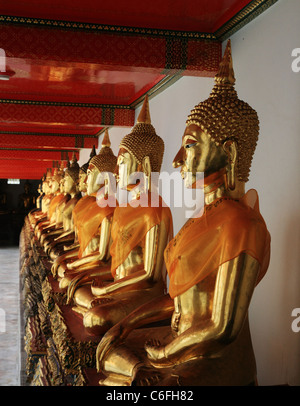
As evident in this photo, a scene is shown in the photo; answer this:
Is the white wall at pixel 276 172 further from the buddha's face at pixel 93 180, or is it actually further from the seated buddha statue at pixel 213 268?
the buddha's face at pixel 93 180

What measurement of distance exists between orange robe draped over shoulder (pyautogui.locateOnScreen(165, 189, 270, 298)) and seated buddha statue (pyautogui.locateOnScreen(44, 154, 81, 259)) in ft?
10.1

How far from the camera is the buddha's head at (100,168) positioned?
388 cm

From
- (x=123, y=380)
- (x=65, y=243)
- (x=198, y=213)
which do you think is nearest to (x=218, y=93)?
(x=198, y=213)

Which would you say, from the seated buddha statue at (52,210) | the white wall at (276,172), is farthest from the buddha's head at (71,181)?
the white wall at (276,172)

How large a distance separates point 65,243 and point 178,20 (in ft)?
9.49

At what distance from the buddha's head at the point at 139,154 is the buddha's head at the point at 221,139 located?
922 millimetres

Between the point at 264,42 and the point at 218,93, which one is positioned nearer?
the point at 218,93

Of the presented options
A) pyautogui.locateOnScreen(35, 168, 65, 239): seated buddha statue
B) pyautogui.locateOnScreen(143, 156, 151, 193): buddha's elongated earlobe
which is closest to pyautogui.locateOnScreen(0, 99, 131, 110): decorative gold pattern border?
pyautogui.locateOnScreen(35, 168, 65, 239): seated buddha statue

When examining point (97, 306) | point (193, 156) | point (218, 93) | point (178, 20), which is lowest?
point (97, 306)

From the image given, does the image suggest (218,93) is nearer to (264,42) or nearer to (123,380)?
(264,42)

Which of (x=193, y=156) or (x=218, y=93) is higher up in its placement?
(x=218, y=93)

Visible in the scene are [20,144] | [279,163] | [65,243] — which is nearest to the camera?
[279,163]

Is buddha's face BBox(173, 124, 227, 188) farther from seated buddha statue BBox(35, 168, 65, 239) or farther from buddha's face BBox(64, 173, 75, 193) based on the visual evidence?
seated buddha statue BBox(35, 168, 65, 239)
